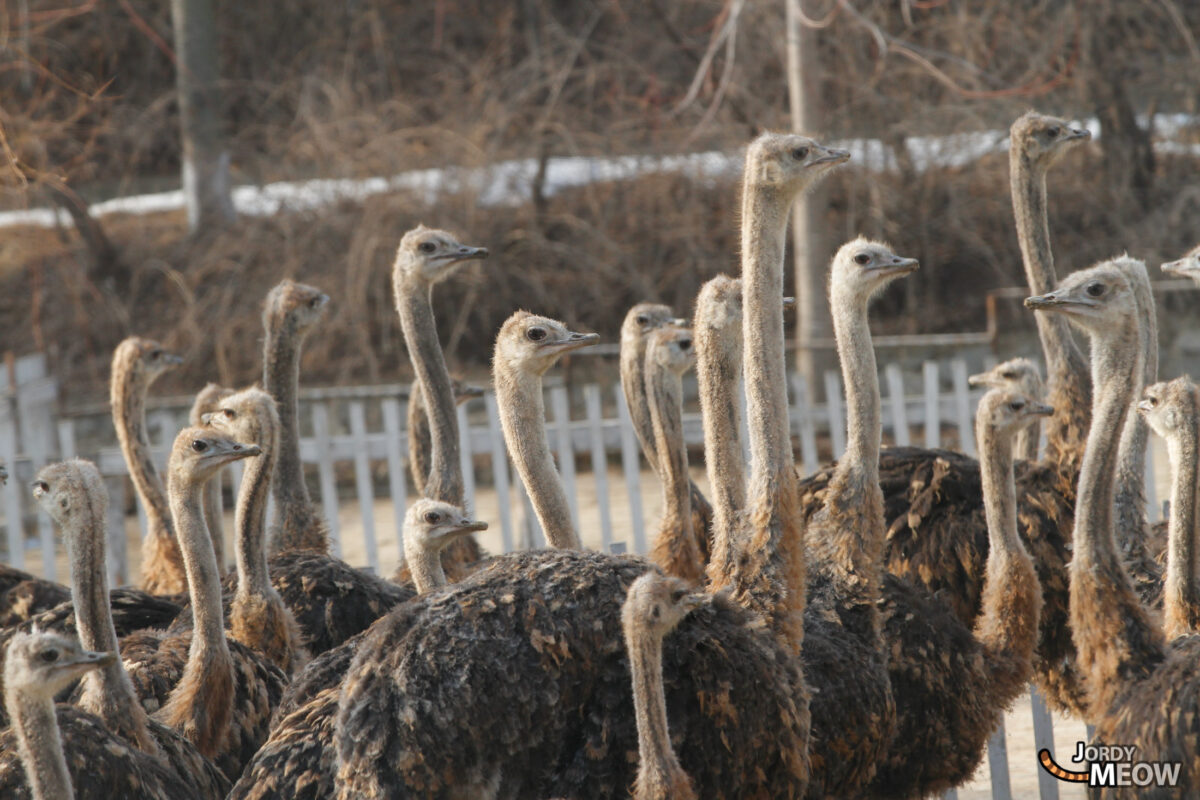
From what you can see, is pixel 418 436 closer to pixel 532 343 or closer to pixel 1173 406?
pixel 532 343

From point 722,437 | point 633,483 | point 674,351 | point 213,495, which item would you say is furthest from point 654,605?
point 633,483

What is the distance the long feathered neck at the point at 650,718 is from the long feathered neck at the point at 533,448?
1257 mm

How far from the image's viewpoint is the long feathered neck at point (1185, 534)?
13.1ft

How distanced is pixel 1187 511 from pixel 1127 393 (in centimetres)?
36

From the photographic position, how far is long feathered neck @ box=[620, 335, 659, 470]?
18.0ft

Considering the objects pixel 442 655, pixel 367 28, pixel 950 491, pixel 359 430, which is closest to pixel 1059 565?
pixel 950 491

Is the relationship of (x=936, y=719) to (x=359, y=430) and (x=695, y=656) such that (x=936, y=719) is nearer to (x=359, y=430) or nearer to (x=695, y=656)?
(x=695, y=656)

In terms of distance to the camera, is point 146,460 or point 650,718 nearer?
point 650,718

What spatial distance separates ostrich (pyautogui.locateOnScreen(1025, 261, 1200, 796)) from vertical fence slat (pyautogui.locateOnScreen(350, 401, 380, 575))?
5101 millimetres

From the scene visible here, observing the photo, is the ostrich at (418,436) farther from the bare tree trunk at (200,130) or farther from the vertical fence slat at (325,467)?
the bare tree trunk at (200,130)

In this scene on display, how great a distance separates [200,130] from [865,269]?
36.4 ft

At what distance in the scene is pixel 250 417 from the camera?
4.87 metres

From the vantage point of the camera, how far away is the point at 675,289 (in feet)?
41.6

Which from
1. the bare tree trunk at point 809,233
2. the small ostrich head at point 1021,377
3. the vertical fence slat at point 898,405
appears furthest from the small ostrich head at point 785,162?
the bare tree trunk at point 809,233
